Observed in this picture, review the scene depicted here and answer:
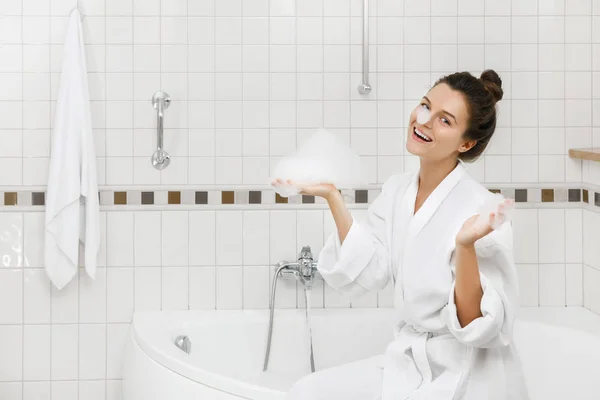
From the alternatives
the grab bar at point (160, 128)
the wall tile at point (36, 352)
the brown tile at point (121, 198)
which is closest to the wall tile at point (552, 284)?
the grab bar at point (160, 128)

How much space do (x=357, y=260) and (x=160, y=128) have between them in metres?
1.05

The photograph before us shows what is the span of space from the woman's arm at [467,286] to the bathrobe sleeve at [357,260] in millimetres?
335

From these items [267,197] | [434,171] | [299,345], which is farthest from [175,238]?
[434,171]

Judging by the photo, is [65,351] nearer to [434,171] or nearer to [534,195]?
[434,171]

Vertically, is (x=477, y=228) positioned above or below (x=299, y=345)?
above

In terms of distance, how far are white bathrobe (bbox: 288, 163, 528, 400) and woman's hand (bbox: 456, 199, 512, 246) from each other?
118 mm

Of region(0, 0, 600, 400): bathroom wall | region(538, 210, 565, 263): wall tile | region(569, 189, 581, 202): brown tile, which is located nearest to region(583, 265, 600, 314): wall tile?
region(0, 0, 600, 400): bathroom wall

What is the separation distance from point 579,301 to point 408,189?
1.24 meters

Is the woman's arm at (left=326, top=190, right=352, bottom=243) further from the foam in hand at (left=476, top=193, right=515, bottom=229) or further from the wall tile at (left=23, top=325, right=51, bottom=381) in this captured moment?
the wall tile at (left=23, top=325, right=51, bottom=381)

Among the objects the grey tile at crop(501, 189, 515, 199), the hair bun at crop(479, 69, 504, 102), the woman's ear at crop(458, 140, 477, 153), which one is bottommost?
the grey tile at crop(501, 189, 515, 199)

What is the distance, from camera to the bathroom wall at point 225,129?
288 centimetres

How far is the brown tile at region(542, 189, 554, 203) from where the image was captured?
3.00 meters

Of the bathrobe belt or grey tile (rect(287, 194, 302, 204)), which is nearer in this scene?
the bathrobe belt

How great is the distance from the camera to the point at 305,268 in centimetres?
286
